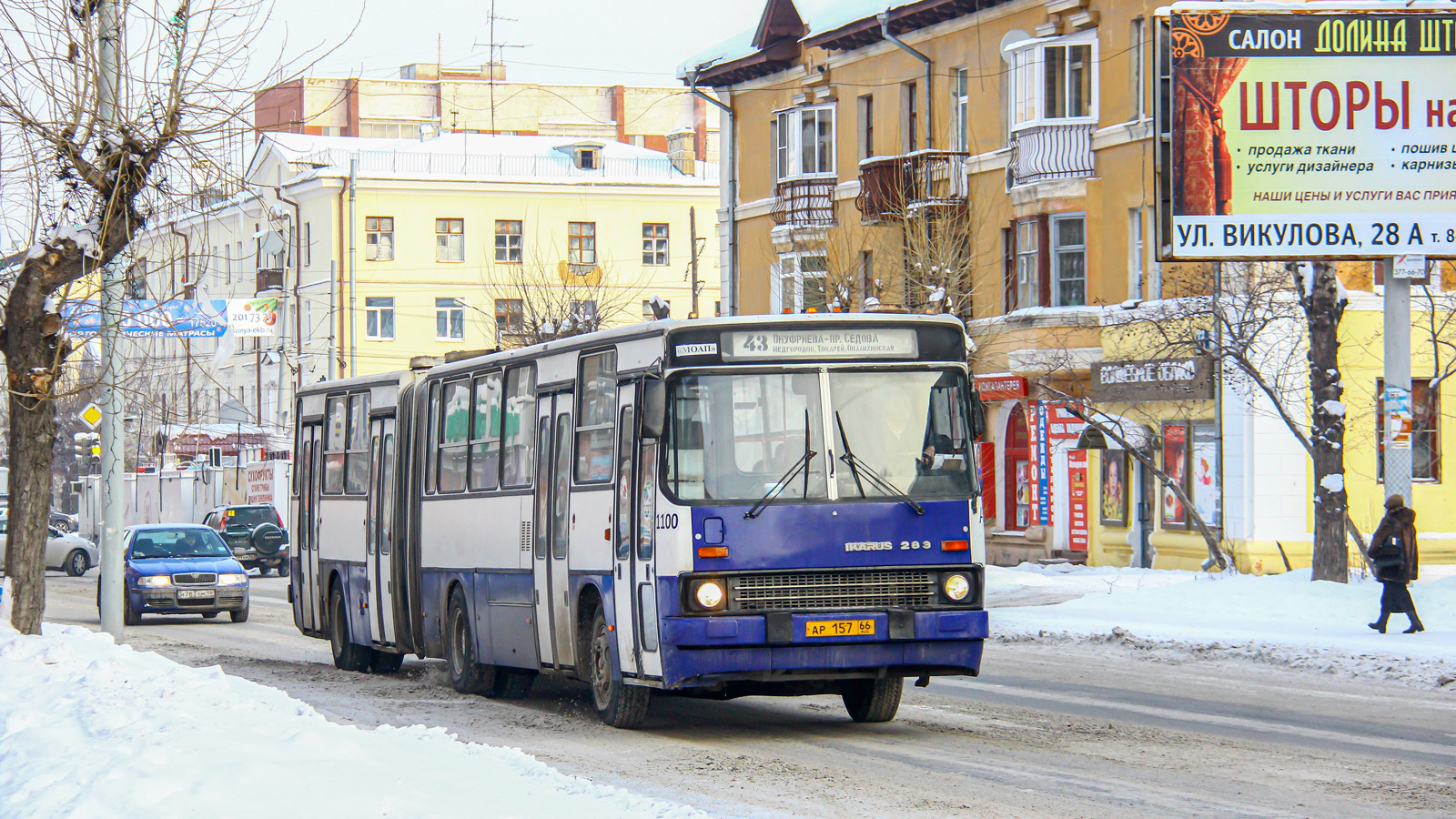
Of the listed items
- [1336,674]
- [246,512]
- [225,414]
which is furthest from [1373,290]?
→ [225,414]

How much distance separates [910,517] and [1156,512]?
22755mm

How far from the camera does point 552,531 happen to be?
1452 centimetres

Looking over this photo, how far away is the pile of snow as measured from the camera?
18.8 meters

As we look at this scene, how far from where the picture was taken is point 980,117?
38281mm

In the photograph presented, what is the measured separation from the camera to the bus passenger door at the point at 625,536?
1294 centimetres

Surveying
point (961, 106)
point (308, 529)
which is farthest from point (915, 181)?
point (308, 529)

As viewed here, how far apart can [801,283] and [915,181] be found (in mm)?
4619

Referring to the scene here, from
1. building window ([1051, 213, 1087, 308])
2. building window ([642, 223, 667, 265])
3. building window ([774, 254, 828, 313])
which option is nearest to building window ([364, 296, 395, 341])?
building window ([642, 223, 667, 265])

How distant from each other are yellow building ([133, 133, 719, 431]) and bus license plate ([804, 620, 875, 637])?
56932 millimetres

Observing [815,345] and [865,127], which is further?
[865,127]

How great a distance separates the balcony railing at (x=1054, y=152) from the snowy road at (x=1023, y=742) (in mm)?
16860

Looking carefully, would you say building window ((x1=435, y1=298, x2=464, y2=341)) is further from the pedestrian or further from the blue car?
the pedestrian

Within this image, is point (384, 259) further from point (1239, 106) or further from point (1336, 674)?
point (1336, 674)

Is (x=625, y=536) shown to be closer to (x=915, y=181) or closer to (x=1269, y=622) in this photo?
(x=1269, y=622)
